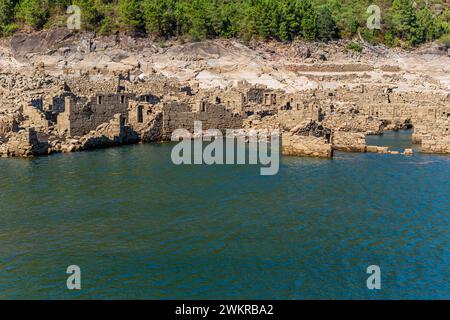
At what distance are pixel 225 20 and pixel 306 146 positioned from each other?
55.0 meters

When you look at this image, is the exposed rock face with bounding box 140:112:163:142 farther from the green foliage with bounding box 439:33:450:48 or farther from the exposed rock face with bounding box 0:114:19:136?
the green foliage with bounding box 439:33:450:48

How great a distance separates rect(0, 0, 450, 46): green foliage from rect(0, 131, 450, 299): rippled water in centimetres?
5629

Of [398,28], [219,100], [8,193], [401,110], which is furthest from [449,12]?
[8,193]

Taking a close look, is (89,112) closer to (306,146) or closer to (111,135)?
(111,135)

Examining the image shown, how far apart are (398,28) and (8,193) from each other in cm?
8029

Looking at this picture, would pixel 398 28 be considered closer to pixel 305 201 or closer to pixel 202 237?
pixel 305 201

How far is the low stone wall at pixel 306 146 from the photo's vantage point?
36.8 m

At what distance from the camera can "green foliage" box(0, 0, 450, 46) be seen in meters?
87.8

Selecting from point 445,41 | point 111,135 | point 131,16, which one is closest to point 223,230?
point 111,135

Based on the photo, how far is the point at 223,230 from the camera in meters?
22.4

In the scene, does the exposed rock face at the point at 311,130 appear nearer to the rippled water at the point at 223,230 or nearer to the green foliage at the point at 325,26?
the rippled water at the point at 223,230

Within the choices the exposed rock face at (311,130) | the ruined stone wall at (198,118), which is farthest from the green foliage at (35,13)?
the exposed rock face at (311,130)

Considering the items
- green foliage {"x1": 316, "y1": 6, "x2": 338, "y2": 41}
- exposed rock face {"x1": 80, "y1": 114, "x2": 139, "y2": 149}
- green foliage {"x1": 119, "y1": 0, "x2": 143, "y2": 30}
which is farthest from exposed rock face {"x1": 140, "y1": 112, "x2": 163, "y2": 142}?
green foliage {"x1": 316, "y1": 6, "x2": 338, "y2": 41}

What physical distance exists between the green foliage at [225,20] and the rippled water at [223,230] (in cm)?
5629
